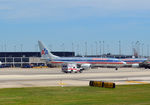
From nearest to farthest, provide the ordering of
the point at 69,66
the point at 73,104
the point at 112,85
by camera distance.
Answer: the point at 73,104, the point at 112,85, the point at 69,66

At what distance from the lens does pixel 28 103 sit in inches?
1248

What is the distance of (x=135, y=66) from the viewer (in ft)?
500

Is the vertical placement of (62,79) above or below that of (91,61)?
below

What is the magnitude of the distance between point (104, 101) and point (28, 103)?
6731 mm

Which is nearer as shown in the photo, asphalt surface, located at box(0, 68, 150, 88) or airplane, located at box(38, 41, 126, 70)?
asphalt surface, located at box(0, 68, 150, 88)

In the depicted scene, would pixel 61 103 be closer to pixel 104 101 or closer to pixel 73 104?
pixel 73 104

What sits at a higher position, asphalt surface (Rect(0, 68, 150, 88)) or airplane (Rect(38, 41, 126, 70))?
airplane (Rect(38, 41, 126, 70))

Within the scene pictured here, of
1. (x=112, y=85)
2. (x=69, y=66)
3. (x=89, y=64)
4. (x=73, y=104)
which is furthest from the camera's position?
(x=89, y=64)

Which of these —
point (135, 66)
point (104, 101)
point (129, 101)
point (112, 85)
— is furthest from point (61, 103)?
point (135, 66)

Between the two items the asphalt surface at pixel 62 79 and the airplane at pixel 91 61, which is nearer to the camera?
the asphalt surface at pixel 62 79

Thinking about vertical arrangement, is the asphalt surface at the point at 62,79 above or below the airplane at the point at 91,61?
below

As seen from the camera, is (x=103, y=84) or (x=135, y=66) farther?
(x=135, y=66)

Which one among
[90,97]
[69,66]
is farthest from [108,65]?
[90,97]

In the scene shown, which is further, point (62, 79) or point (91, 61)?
point (91, 61)
